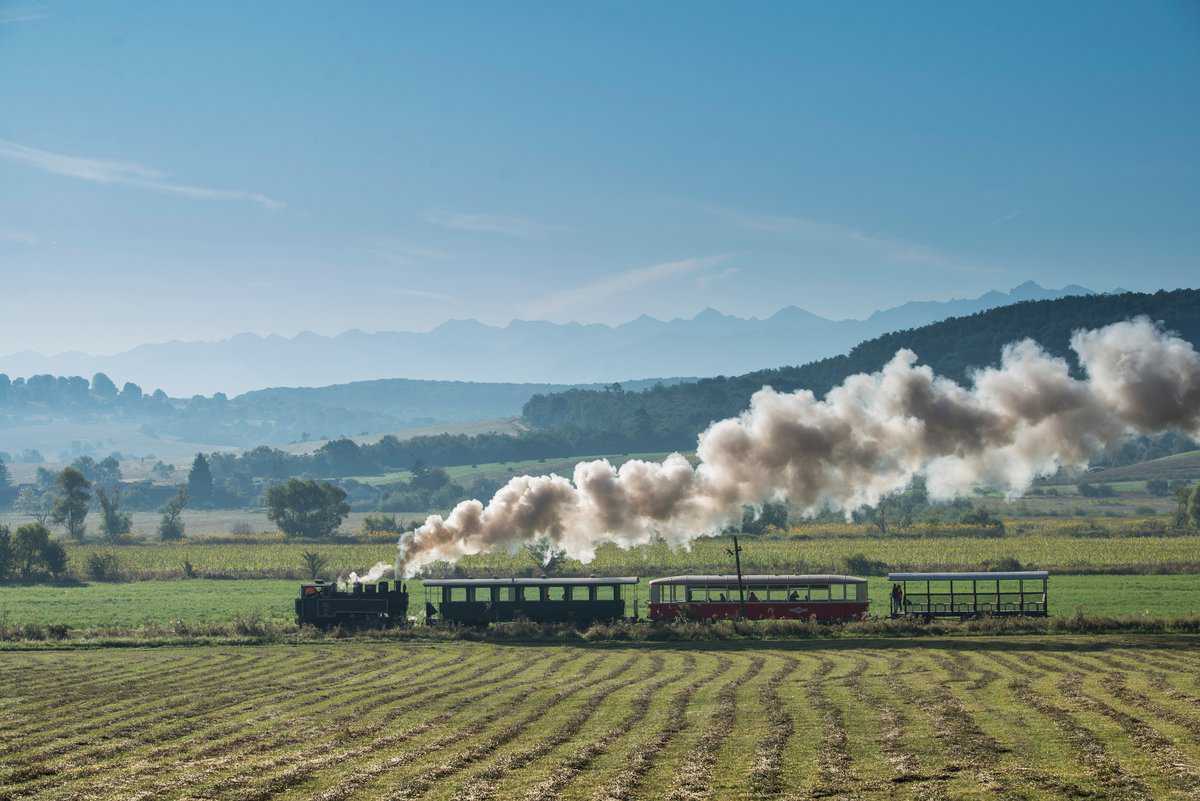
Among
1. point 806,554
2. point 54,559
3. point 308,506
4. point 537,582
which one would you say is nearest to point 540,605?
point 537,582

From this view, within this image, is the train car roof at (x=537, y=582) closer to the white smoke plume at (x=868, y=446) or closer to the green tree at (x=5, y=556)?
the white smoke plume at (x=868, y=446)

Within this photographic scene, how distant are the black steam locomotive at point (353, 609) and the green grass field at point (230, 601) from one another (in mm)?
5906

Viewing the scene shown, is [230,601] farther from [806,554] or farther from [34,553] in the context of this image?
[806,554]

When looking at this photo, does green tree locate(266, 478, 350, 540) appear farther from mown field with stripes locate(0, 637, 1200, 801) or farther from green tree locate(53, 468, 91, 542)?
mown field with stripes locate(0, 637, 1200, 801)

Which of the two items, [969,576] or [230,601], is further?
[230,601]

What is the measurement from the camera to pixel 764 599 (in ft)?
227

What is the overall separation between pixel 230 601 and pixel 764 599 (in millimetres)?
46617

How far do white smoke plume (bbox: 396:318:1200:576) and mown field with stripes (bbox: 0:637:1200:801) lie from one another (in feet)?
51.3

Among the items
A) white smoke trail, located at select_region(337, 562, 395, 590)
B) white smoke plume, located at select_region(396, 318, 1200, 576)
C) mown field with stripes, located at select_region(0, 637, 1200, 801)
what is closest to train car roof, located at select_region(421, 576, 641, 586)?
white smoke trail, located at select_region(337, 562, 395, 590)

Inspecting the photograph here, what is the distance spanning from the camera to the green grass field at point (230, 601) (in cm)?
7712

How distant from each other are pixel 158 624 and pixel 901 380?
49059mm

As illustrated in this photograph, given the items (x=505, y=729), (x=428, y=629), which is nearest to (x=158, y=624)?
(x=428, y=629)

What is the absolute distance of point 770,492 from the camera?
75.1m

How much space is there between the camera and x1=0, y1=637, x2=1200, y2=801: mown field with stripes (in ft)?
95.3
